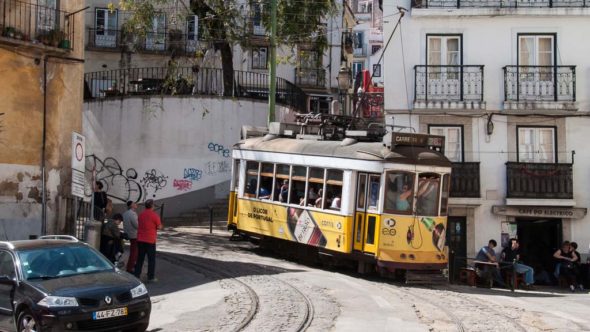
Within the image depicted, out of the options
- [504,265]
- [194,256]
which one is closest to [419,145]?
[504,265]

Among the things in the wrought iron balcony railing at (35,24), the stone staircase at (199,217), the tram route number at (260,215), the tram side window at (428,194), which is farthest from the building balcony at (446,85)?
the wrought iron balcony railing at (35,24)

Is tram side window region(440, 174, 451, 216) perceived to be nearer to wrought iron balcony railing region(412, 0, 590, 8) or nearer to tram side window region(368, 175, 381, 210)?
tram side window region(368, 175, 381, 210)

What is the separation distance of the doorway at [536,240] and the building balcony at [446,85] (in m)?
4.12

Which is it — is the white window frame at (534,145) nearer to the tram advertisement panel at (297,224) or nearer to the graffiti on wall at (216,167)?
the tram advertisement panel at (297,224)

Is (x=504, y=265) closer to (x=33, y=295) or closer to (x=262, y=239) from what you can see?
(x=262, y=239)

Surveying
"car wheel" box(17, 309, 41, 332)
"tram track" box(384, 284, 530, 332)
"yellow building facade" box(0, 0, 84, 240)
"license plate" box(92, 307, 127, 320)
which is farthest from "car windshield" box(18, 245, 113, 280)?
"yellow building facade" box(0, 0, 84, 240)

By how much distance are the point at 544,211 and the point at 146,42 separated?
20.1 metres

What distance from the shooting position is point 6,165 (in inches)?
587

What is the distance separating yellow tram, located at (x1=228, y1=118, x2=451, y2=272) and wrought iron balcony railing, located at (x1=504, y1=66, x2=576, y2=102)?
614cm

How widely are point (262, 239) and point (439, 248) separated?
5018mm

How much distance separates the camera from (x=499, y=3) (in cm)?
2014

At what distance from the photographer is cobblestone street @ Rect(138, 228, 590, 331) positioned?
9875mm

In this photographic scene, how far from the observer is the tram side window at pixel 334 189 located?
1473 centimetres

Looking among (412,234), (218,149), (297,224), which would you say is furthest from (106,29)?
(412,234)
